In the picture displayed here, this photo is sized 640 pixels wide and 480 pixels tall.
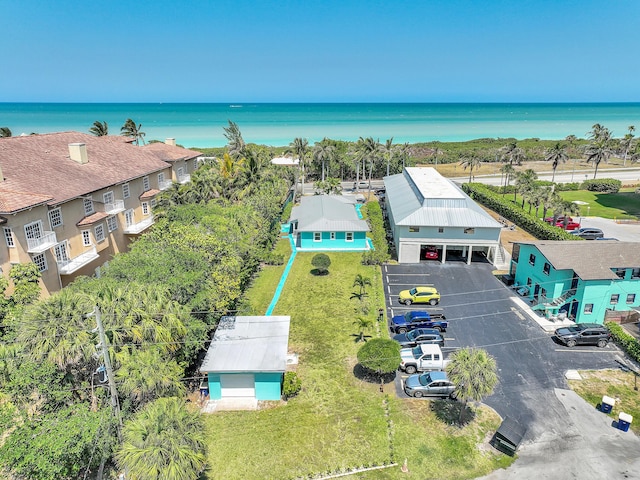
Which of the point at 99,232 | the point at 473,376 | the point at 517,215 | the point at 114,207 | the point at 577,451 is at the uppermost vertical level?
the point at 114,207

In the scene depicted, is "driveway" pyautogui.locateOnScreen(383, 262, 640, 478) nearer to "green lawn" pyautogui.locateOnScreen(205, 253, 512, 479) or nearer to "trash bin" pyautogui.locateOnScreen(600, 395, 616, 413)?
"trash bin" pyautogui.locateOnScreen(600, 395, 616, 413)

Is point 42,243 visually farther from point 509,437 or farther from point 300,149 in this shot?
point 300,149

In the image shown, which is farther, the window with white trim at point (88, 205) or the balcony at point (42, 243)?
the window with white trim at point (88, 205)

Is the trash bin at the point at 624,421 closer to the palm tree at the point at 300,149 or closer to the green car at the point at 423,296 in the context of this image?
the green car at the point at 423,296

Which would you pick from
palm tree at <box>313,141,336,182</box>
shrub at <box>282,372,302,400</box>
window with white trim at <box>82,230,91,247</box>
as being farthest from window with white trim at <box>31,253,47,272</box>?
palm tree at <box>313,141,336,182</box>

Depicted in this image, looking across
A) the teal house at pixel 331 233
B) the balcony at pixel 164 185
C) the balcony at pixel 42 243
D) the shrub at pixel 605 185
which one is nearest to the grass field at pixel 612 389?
the teal house at pixel 331 233

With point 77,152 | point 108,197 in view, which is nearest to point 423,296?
point 108,197

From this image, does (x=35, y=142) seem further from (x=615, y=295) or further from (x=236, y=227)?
(x=615, y=295)
